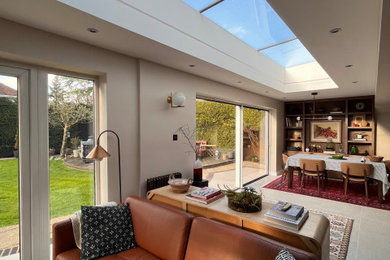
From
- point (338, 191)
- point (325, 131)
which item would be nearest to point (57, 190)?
point (338, 191)

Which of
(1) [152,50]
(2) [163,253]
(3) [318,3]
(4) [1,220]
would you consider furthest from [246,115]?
(4) [1,220]

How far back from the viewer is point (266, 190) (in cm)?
525

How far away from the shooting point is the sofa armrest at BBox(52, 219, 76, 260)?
6.24 ft

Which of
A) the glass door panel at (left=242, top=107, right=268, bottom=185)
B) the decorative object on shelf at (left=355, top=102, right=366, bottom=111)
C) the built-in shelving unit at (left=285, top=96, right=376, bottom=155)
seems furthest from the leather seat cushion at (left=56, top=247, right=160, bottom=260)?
the decorative object on shelf at (left=355, top=102, right=366, bottom=111)

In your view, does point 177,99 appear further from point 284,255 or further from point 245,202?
point 284,255

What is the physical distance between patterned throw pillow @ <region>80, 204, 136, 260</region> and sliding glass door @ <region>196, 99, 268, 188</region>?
91.7 inches

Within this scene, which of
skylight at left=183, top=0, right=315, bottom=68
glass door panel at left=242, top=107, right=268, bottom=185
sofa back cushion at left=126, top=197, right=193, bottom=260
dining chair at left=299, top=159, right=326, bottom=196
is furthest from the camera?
glass door panel at left=242, top=107, right=268, bottom=185

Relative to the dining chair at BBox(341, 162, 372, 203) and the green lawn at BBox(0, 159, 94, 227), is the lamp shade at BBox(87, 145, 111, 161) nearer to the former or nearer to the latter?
the green lawn at BBox(0, 159, 94, 227)

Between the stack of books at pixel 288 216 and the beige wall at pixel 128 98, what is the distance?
5.98ft

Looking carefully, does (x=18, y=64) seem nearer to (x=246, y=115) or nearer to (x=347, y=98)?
(x=246, y=115)

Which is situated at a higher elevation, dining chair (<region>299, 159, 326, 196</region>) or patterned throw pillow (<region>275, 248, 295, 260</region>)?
patterned throw pillow (<region>275, 248, 295, 260</region>)

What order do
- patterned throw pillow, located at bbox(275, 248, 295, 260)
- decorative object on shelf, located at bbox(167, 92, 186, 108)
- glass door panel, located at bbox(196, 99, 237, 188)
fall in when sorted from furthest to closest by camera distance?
glass door panel, located at bbox(196, 99, 237, 188) → decorative object on shelf, located at bbox(167, 92, 186, 108) → patterned throw pillow, located at bbox(275, 248, 295, 260)

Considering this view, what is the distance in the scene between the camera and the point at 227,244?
151 centimetres

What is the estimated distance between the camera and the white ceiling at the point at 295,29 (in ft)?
5.62
